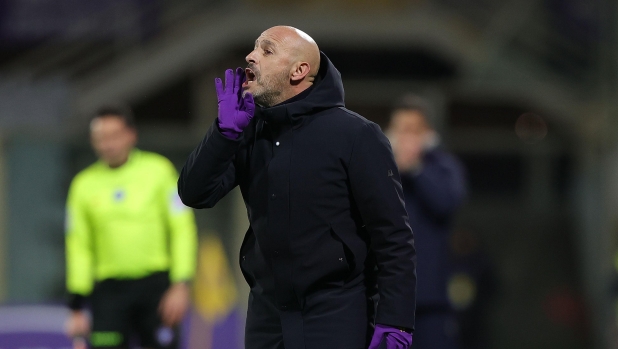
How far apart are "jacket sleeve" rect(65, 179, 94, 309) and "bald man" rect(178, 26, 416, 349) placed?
3.15m

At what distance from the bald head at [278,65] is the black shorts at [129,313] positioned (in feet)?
10.5

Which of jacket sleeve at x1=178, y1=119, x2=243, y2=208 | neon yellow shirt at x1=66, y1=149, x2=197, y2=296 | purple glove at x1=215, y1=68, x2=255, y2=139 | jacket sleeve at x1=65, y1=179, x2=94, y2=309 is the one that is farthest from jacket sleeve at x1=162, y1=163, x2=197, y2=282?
purple glove at x1=215, y1=68, x2=255, y2=139

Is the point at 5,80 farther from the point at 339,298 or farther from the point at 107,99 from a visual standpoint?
the point at 339,298

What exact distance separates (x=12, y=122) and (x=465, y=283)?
5.33 metres

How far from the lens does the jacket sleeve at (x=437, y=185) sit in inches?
239

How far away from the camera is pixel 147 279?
6516 mm

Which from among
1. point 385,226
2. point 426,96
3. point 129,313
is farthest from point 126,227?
point 426,96

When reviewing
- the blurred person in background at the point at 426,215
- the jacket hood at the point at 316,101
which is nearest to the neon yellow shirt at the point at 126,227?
the blurred person in background at the point at 426,215

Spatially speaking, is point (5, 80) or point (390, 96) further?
point (390, 96)

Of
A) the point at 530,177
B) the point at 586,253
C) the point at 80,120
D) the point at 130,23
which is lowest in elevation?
the point at 586,253

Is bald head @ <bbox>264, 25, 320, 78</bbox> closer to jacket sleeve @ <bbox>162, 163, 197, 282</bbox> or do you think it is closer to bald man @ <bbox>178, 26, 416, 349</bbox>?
bald man @ <bbox>178, 26, 416, 349</bbox>

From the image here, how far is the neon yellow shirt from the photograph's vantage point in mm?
6496

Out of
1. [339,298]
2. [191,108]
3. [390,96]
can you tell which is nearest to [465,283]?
[390,96]

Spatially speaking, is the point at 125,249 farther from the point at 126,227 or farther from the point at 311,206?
the point at 311,206
